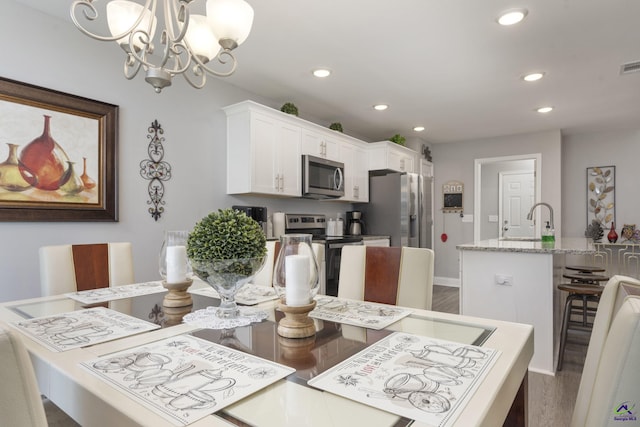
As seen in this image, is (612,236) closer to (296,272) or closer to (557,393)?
(557,393)

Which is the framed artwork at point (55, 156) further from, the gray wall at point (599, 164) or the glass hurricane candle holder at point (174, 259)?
the gray wall at point (599, 164)

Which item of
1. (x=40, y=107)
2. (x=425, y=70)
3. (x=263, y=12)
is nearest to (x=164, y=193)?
(x=40, y=107)

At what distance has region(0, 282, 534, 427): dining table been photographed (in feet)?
1.90

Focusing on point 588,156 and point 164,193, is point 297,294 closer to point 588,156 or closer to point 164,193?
point 164,193

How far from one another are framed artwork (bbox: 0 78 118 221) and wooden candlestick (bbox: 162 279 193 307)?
1.40 m

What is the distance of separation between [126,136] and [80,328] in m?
1.93

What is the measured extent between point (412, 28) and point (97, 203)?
7.89 feet

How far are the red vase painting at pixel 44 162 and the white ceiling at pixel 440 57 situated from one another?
71 centimetres


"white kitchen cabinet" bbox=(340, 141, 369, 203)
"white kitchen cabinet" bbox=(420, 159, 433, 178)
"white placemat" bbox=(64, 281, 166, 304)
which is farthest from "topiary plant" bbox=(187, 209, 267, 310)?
"white kitchen cabinet" bbox=(420, 159, 433, 178)

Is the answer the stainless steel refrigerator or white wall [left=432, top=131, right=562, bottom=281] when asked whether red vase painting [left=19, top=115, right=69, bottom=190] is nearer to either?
the stainless steel refrigerator

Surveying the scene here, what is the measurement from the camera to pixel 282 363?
0.79 m

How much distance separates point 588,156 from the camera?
549 centimetres

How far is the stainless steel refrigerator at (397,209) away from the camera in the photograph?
473 centimetres

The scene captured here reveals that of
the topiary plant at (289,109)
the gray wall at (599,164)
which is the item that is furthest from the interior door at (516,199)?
the topiary plant at (289,109)
